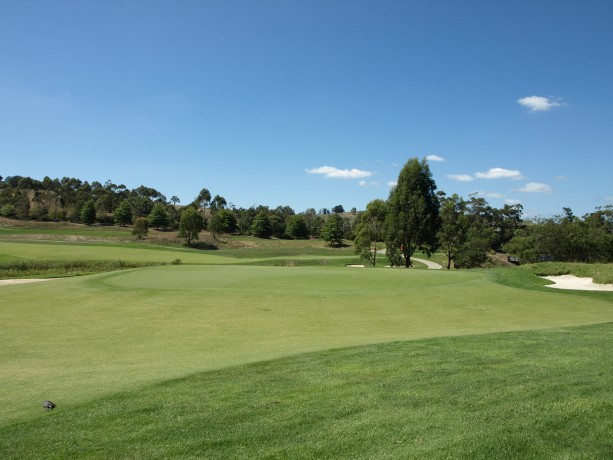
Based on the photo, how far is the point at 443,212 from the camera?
5275 cm

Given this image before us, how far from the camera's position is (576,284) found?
23.2 metres

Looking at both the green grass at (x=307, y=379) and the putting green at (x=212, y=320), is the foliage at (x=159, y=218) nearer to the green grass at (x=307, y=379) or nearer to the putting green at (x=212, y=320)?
the putting green at (x=212, y=320)

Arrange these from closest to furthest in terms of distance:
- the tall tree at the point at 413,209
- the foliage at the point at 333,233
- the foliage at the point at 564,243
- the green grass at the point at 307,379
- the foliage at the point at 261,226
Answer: the green grass at the point at 307,379
the tall tree at the point at 413,209
the foliage at the point at 564,243
the foliage at the point at 333,233
the foliage at the point at 261,226

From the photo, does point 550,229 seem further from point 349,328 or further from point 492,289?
point 349,328

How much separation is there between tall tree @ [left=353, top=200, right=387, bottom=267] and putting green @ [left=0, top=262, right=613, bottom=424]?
3148 centimetres

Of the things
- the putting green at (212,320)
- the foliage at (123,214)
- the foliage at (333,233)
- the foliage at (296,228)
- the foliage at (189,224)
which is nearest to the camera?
the putting green at (212,320)

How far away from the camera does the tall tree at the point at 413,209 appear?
48.3 metres

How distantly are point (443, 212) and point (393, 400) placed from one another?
161 ft

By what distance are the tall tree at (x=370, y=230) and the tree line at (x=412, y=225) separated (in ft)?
0.43

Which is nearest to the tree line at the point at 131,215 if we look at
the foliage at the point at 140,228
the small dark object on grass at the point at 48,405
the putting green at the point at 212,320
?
the foliage at the point at 140,228

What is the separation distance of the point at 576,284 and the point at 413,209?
25.7 meters

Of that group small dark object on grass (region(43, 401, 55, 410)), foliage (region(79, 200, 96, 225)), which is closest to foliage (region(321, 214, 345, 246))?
foliage (region(79, 200, 96, 225))

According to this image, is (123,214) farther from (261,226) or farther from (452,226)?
(452,226)

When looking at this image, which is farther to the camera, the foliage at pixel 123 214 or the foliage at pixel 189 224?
the foliage at pixel 123 214
